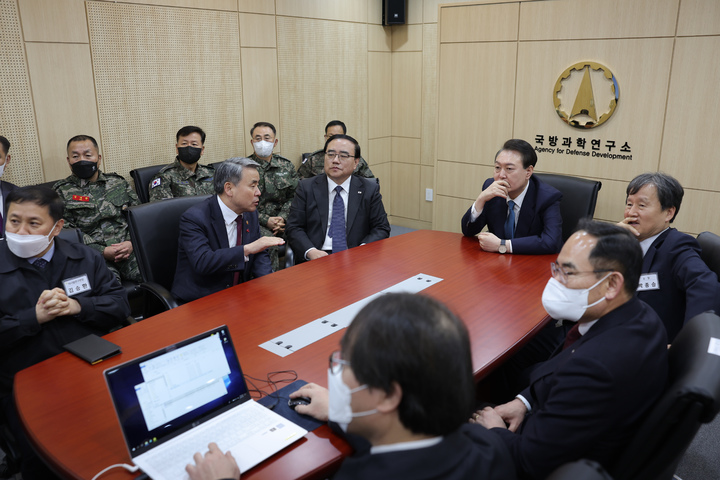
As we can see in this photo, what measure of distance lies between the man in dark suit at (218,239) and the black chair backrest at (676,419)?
6.47 ft

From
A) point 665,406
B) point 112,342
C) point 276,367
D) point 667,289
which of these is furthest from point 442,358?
point 667,289

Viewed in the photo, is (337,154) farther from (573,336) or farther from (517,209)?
(573,336)

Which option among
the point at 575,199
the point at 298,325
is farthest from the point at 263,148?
the point at 298,325

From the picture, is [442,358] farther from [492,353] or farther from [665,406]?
[492,353]

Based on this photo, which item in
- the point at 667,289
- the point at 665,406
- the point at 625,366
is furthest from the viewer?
the point at 667,289

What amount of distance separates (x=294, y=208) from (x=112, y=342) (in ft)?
6.44

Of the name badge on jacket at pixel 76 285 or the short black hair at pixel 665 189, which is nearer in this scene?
the name badge on jacket at pixel 76 285

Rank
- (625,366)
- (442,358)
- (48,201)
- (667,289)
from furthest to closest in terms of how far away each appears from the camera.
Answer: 1. (667,289)
2. (48,201)
3. (625,366)
4. (442,358)

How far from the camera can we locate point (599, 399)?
1.51 m

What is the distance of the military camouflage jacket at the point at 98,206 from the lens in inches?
161

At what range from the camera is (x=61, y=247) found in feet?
8.16

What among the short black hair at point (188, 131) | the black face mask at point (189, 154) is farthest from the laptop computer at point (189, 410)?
the short black hair at point (188, 131)

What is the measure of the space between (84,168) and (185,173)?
2.82 feet

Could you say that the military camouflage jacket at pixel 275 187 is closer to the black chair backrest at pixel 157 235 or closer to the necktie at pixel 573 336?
the black chair backrest at pixel 157 235
